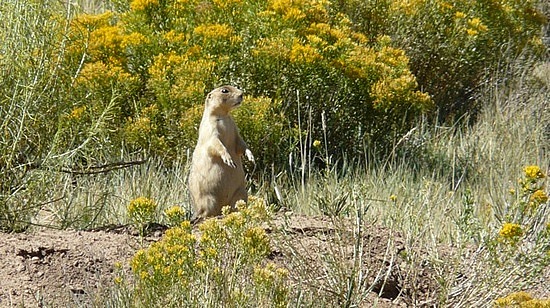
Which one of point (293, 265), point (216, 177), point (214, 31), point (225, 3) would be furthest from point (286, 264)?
point (225, 3)

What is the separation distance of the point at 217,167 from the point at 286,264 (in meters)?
1.89

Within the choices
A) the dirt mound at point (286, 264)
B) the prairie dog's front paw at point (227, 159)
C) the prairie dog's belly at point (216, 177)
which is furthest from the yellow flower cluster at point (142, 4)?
the dirt mound at point (286, 264)

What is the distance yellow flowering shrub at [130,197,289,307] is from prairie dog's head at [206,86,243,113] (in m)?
3.03

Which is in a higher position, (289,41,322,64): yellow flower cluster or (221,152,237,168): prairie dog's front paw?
(289,41,322,64): yellow flower cluster

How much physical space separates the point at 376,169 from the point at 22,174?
340 cm

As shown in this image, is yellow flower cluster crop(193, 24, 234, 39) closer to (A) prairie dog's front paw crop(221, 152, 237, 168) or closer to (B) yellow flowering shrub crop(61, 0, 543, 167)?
(B) yellow flowering shrub crop(61, 0, 543, 167)

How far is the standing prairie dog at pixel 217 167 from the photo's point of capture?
6582 millimetres

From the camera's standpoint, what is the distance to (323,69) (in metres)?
8.38

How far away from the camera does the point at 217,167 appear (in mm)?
6609

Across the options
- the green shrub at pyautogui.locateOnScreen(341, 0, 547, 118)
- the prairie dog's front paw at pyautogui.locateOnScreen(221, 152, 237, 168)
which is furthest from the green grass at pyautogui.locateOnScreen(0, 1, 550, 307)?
the green shrub at pyautogui.locateOnScreen(341, 0, 547, 118)

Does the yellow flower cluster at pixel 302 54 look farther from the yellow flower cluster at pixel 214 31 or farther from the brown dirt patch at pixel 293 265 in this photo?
the brown dirt patch at pixel 293 265

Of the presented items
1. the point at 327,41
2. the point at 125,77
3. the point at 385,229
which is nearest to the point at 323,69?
the point at 327,41

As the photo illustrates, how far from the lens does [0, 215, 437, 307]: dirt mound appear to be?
4512 mm

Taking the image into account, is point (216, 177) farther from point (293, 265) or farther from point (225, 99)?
point (293, 265)
